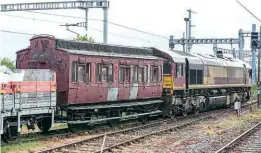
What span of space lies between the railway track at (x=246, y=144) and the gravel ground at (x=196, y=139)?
311 millimetres

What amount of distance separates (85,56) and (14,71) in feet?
11.0

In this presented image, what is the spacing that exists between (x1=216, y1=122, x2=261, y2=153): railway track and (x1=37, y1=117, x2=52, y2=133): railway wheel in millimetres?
6345

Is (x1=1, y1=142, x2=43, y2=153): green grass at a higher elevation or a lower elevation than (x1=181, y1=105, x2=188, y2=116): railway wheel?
lower

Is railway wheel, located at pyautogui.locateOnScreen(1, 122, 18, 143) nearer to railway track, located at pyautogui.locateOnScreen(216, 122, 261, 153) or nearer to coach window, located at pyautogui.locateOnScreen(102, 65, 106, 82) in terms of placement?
coach window, located at pyautogui.locateOnScreen(102, 65, 106, 82)

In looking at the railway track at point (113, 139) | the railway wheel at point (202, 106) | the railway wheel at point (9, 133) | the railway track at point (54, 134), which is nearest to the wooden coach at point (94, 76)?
the railway track at point (54, 134)

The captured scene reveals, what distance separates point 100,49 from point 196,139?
554 centimetres

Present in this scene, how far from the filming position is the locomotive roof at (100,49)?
17.6 metres

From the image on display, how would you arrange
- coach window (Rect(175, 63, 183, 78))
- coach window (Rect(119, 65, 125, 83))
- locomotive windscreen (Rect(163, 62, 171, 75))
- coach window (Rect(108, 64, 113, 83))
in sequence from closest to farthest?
coach window (Rect(108, 64, 113, 83))
coach window (Rect(119, 65, 125, 83))
locomotive windscreen (Rect(163, 62, 171, 75))
coach window (Rect(175, 63, 183, 78))

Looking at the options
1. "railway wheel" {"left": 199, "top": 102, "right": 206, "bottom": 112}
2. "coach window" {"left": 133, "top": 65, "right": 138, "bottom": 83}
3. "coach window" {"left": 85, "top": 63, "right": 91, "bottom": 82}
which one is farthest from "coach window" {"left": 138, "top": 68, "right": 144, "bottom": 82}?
"railway wheel" {"left": 199, "top": 102, "right": 206, "bottom": 112}

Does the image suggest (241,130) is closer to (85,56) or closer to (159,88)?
(159,88)

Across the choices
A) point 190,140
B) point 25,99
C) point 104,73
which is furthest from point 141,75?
point 25,99

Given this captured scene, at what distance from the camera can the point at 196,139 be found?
1692 cm

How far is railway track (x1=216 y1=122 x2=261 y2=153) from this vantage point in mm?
14445

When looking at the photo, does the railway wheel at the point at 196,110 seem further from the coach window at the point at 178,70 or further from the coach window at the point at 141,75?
the coach window at the point at 141,75
